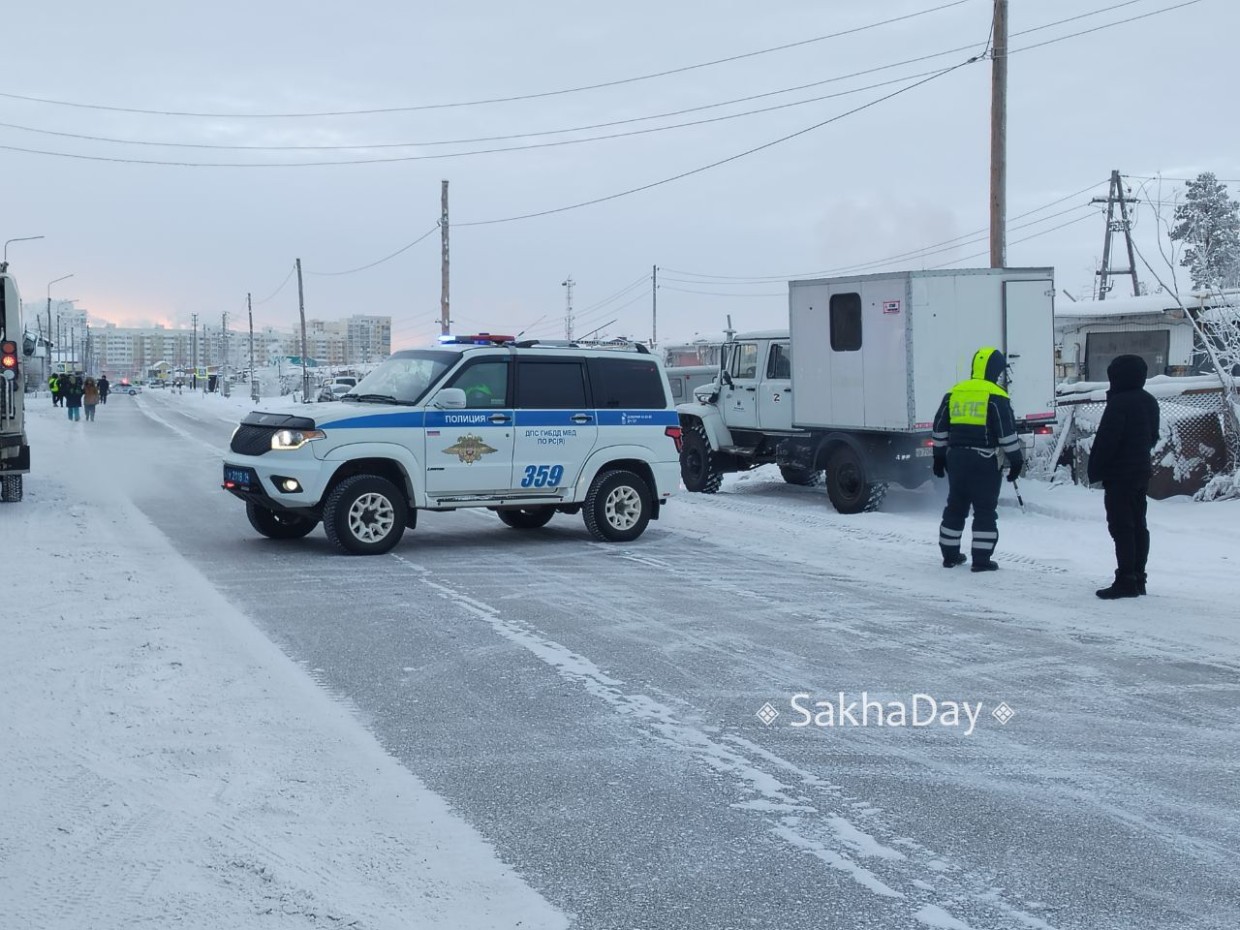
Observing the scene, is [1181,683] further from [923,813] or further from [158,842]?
[158,842]

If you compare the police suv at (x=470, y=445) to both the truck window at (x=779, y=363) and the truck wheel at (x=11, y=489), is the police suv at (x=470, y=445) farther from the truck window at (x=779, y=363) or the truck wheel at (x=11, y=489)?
the truck wheel at (x=11, y=489)

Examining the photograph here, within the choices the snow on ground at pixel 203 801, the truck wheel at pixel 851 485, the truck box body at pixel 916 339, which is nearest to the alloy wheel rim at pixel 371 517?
the snow on ground at pixel 203 801

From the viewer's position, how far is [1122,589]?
10.4 meters

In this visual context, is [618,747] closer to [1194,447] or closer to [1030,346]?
[1030,346]

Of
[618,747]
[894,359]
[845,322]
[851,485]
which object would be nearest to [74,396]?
[845,322]

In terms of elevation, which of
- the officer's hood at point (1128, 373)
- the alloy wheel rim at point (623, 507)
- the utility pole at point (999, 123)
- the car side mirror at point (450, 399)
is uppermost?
the utility pole at point (999, 123)

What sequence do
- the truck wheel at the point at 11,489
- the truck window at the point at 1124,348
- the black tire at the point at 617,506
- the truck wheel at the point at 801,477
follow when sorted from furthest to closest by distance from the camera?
the truck window at the point at 1124,348, the truck wheel at the point at 801,477, the truck wheel at the point at 11,489, the black tire at the point at 617,506

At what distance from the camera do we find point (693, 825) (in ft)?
16.8

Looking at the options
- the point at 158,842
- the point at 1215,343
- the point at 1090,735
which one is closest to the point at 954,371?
the point at 1215,343

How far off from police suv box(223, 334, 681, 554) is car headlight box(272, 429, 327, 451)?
13mm

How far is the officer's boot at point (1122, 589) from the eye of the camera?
10359mm

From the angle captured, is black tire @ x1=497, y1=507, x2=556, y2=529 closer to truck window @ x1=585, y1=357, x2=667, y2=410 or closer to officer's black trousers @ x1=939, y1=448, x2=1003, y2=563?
truck window @ x1=585, y1=357, x2=667, y2=410

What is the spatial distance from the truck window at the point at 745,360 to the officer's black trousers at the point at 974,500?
7500mm

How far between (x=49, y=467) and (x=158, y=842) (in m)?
21.0
